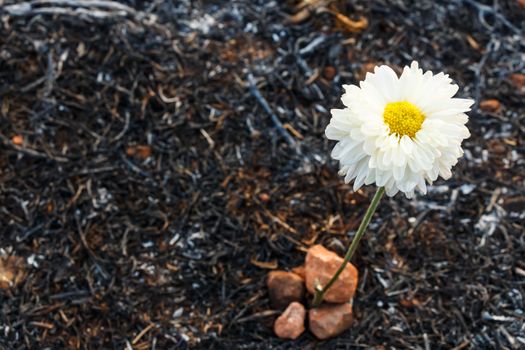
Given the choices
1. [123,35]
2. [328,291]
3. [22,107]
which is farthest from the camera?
[123,35]

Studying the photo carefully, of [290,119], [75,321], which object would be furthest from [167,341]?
[290,119]

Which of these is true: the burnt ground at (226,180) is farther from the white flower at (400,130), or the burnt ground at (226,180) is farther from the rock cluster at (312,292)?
the white flower at (400,130)

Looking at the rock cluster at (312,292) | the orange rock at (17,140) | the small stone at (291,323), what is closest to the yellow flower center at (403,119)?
the rock cluster at (312,292)

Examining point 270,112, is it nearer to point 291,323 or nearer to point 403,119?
point 291,323

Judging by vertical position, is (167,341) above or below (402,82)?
below

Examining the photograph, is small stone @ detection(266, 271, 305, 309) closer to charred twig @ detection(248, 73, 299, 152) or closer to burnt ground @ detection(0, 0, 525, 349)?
burnt ground @ detection(0, 0, 525, 349)

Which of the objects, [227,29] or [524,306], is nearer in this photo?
[524,306]

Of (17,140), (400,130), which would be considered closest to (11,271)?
(17,140)

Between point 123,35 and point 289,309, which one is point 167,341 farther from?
point 123,35
